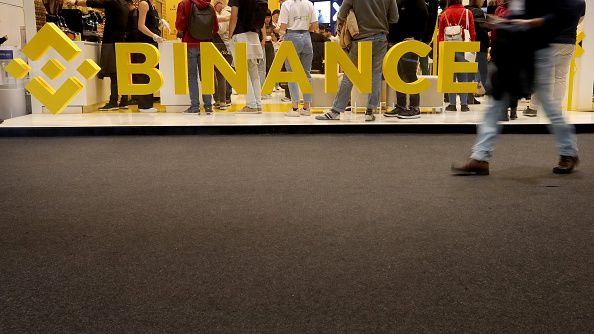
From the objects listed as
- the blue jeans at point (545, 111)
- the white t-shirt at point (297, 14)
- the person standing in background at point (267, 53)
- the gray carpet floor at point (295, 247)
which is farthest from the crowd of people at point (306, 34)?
the gray carpet floor at point (295, 247)

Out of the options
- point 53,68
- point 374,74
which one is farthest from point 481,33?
point 53,68

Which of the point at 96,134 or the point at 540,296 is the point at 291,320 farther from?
the point at 96,134

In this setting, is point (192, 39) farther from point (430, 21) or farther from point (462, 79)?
point (462, 79)

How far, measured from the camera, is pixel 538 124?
6.09 m

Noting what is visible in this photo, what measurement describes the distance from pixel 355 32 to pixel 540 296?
181 inches

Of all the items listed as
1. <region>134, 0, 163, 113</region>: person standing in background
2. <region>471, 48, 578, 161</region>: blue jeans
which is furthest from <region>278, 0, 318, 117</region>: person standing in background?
<region>471, 48, 578, 161</region>: blue jeans

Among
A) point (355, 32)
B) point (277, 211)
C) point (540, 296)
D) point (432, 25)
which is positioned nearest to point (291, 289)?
point (540, 296)

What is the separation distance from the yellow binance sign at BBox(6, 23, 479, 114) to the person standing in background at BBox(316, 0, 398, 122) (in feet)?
0.29

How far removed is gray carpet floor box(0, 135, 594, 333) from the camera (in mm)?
1889

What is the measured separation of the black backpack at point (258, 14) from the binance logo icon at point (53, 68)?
72.1 inches

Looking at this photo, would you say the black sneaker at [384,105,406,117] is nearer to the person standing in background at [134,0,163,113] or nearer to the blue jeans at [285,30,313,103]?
the blue jeans at [285,30,313,103]

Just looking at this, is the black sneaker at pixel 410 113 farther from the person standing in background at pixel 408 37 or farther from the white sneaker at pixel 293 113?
the white sneaker at pixel 293 113

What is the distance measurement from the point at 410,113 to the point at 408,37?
2.75ft

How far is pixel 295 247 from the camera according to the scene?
2529 millimetres
